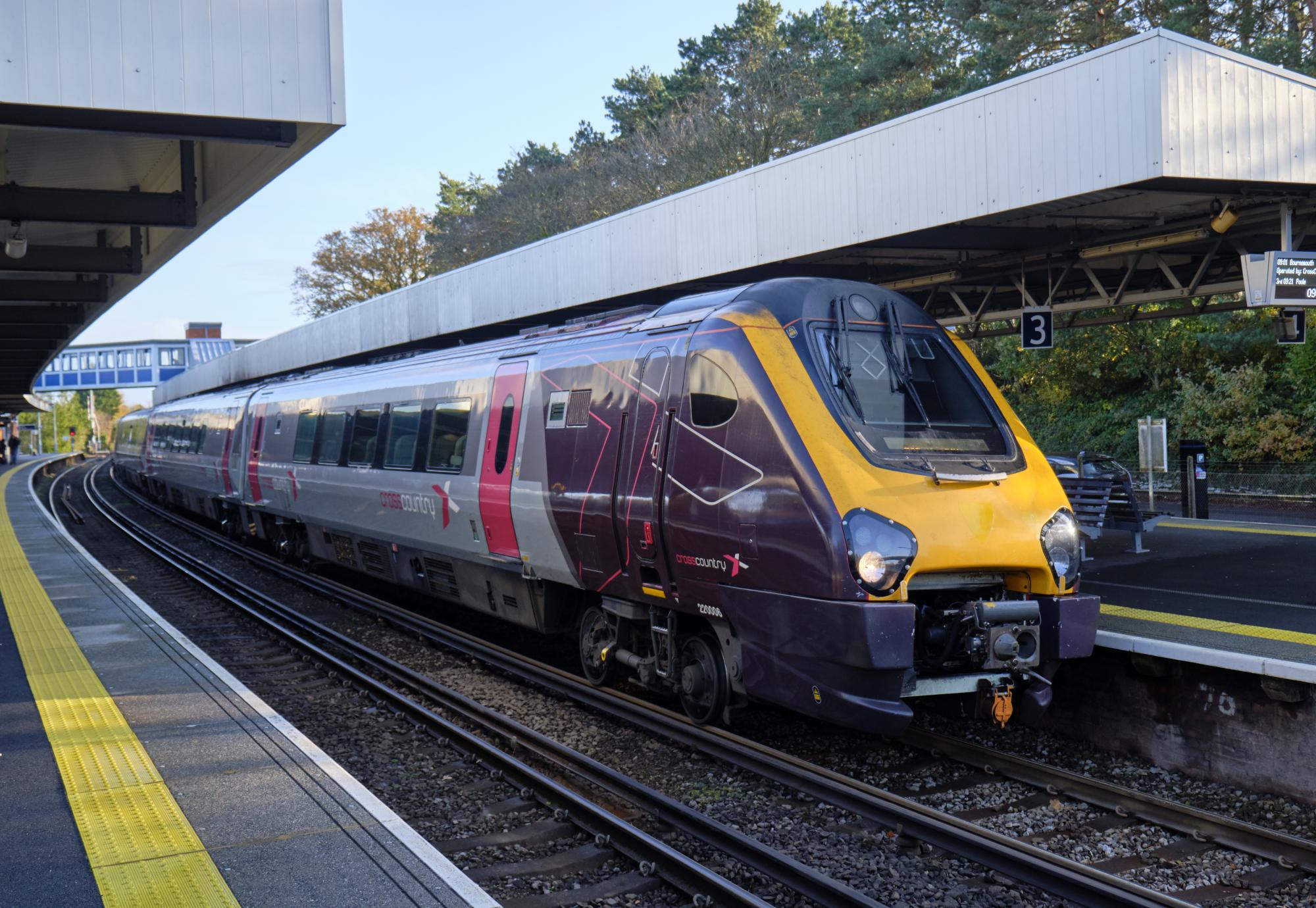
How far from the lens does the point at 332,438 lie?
1482 cm

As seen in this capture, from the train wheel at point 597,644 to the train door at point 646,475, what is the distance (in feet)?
3.45

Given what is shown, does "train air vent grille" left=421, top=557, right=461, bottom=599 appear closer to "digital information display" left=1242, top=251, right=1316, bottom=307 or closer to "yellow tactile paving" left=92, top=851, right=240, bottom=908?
"yellow tactile paving" left=92, top=851, right=240, bottom=908

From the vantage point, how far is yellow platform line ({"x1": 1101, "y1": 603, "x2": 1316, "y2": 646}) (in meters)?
7.82

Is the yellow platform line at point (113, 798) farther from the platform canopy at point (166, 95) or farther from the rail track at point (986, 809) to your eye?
the platform canopy at point (166, 95)

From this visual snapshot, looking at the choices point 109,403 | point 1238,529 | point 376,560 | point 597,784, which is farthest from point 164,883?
point 109,403

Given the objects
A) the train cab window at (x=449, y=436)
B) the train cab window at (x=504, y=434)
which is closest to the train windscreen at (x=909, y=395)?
the train cab window at (x=504, y=434)

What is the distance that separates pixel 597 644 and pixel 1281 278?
6887mm

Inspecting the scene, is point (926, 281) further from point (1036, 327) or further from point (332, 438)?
point (332, 438)

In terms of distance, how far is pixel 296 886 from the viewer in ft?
16.3

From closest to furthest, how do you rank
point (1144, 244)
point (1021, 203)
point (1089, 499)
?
point (1021, 203) → point (1144, 244) → point (1089, 499)

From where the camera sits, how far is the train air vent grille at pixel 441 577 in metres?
11.7

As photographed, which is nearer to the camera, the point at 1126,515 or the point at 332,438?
the point at 1126,515

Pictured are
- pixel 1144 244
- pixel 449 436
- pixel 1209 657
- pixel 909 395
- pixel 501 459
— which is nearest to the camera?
pixel 1209 657

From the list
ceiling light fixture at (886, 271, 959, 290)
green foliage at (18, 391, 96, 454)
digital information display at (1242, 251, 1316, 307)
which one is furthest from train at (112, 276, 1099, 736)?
green foliage at (18, 391, 96, 454)
